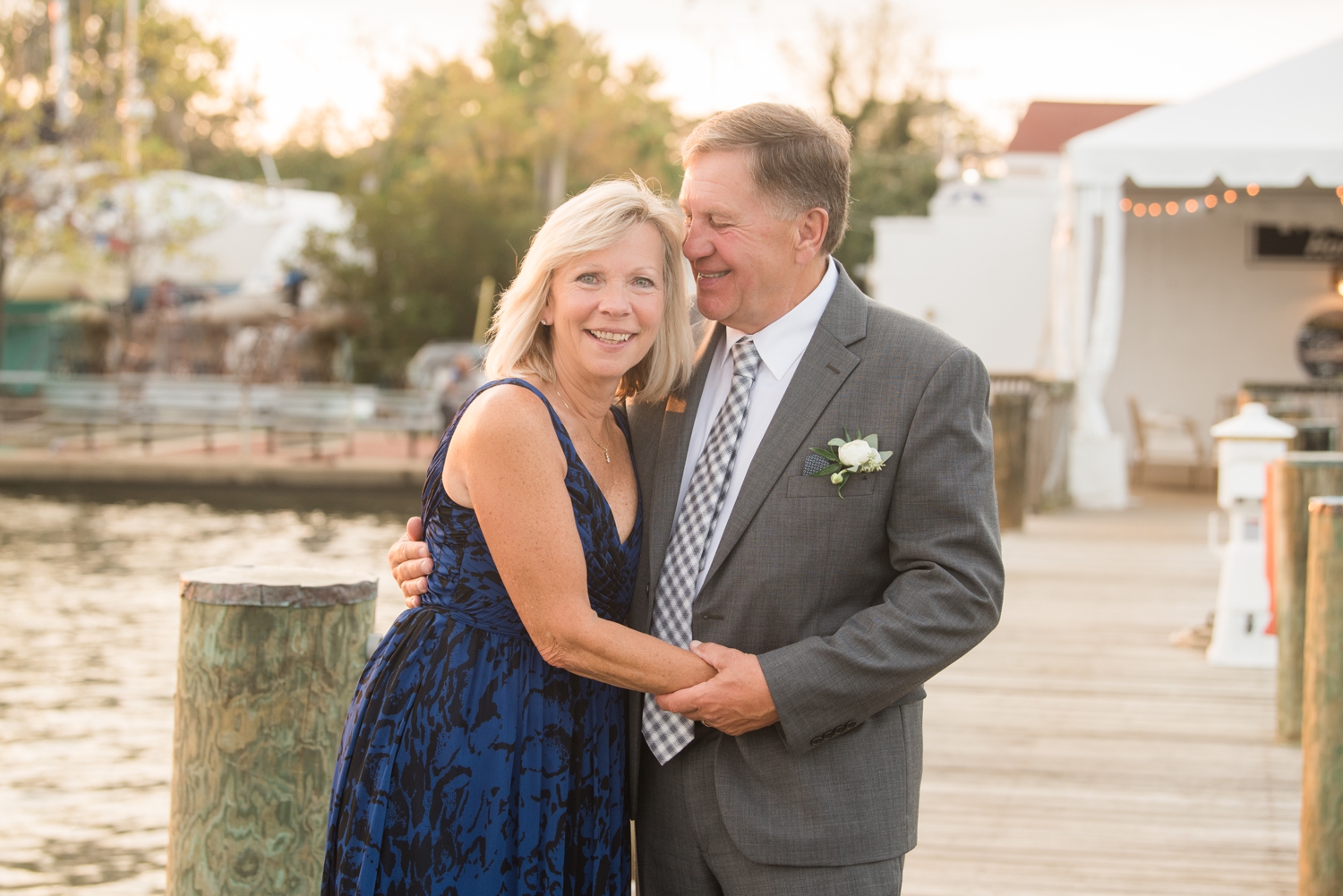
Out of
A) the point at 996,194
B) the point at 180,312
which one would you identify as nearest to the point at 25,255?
the point at 180,312

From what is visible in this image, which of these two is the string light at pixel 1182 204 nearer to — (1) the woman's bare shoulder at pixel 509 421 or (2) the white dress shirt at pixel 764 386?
(2) the white dress shirt at pixel 764 386

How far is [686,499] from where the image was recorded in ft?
7.53

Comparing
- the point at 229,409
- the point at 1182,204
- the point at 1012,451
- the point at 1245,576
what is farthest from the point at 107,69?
the point at 1245,576

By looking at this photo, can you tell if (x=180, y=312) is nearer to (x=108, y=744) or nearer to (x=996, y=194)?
(x=996, y=194)

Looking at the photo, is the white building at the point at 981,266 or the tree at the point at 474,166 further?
the tree at the point at 474,166

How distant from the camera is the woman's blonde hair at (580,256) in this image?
2.25 meters

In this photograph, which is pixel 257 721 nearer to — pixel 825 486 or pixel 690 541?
pixel 690 541

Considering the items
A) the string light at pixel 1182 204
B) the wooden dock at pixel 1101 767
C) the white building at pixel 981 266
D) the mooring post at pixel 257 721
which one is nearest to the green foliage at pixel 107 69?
the white building at pixel 981 266

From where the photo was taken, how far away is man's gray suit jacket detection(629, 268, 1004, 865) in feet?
6.81

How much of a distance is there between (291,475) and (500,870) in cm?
1525

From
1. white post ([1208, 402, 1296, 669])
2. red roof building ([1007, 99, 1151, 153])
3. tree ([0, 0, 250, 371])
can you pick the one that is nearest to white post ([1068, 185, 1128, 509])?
white post ([1208, 402, 1296, 669])

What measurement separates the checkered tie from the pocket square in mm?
154

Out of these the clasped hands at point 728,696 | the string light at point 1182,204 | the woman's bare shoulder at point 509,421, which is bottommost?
the clasped hands at point 728,696

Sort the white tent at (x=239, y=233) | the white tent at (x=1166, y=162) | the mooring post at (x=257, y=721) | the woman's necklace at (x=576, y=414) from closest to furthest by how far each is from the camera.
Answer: the woman's necklace at (x=576, y=414)
the mooring post at (x=257, y=721)
the white tent at (x=1166, y=162)
the white tent at (x=239, y=233)
